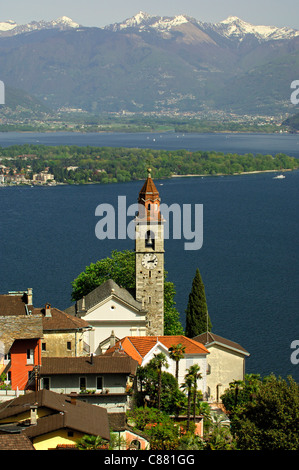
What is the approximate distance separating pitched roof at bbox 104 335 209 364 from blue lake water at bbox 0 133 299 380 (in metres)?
9.59

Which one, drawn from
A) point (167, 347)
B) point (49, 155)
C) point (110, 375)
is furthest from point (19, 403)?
point (49, 155)

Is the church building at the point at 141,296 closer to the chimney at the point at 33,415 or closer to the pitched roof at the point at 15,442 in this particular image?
the chimney at the point at 33,415

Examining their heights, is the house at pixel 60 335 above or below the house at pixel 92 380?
above

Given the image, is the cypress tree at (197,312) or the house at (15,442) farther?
the cypress tree at (197,312)

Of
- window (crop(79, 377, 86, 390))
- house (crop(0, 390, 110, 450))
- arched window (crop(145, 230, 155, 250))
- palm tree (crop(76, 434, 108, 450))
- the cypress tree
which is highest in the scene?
arched window (crop(145, 230, 155, 250))

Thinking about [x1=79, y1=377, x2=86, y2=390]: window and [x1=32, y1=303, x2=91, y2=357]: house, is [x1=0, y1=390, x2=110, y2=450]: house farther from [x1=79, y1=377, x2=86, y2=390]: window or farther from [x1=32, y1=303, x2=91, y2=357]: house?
[x1=32, y1=303, x2=91, y2=357]: house

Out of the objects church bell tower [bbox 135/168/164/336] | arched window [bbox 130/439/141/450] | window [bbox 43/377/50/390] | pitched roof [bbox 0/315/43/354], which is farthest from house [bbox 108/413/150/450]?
church bell tower [bbox 135/168/164/336]

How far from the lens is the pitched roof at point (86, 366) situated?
23062mm

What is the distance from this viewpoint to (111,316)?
32.5 metres

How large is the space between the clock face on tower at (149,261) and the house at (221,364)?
136 inches

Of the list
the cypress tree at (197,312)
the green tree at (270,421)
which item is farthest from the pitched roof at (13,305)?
the cypress tree at (197,312)

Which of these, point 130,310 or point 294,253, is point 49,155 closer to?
point 294,253

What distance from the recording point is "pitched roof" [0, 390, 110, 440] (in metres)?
18.0

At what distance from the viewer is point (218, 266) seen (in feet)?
213
